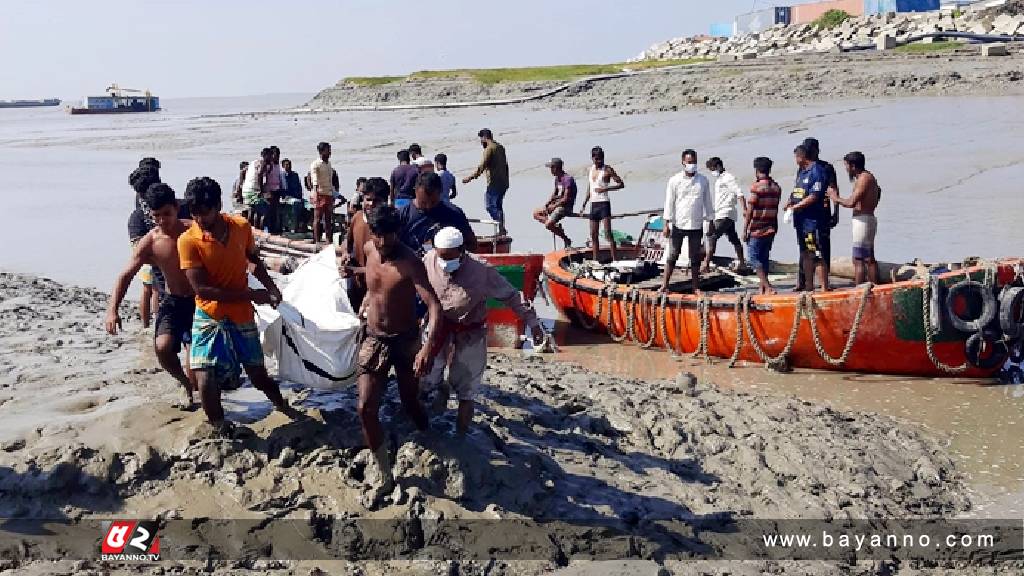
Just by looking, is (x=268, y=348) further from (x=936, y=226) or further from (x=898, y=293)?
(x=936, y=226)

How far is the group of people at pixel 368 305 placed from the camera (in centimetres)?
539

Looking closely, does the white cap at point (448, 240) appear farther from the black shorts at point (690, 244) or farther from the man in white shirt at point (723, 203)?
the man in white shirt at point (723, 203)

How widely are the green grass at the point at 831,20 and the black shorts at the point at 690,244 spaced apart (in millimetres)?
50374

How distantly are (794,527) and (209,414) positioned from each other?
364 centimetres

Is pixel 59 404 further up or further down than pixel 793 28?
further down

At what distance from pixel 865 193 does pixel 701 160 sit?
604 inches

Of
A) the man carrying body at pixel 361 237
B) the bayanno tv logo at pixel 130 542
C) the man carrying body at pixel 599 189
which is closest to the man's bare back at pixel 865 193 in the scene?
the man carrying body at pixel 599 189

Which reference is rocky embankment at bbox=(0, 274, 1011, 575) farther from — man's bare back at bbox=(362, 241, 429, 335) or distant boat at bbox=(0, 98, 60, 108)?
distant boat at bbox=(0, 98, 60, 108)

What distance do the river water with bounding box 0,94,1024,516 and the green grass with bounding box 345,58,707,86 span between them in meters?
9.02

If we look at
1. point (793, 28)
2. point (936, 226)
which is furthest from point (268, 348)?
point (793, 28)

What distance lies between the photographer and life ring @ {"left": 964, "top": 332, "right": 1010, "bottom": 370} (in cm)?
859

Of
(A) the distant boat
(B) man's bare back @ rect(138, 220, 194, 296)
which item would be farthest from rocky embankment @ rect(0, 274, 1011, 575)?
(A) the distant boat

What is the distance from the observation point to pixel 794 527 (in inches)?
231

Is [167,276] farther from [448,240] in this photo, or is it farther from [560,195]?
[560,195]
